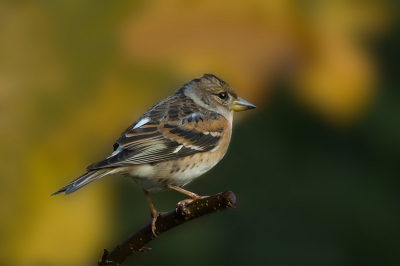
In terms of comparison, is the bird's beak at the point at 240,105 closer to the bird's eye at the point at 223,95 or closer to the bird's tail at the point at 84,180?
the bird's eye at the point at 223,95

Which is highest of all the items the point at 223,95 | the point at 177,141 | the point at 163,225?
the point at 223,95

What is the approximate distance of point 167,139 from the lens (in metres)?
3.39

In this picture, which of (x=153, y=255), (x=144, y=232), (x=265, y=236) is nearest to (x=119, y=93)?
(x=153, y=255)

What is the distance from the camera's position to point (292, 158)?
5.15 metres

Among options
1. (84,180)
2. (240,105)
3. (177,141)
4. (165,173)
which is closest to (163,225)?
(84,180)

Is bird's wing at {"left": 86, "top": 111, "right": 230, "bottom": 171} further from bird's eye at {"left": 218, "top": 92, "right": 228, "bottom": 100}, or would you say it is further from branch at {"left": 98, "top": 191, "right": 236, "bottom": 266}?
branch at {"left": 98, "top": 191, "right": 236, "bottom": 266}

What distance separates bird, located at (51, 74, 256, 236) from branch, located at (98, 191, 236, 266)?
7cm

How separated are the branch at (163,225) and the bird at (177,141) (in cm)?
7

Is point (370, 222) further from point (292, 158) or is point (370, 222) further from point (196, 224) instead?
point (196, 224)

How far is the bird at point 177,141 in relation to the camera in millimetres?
3109

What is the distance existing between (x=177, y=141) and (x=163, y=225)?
2.66ft

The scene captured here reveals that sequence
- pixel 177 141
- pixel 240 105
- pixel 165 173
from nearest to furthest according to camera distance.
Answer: pixel 165 173
pixel 177 141
pixel 240 105

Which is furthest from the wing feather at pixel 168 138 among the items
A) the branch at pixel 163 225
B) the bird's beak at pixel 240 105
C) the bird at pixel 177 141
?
the branch at pixel 163 225

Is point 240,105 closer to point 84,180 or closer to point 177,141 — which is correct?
point 177,141
